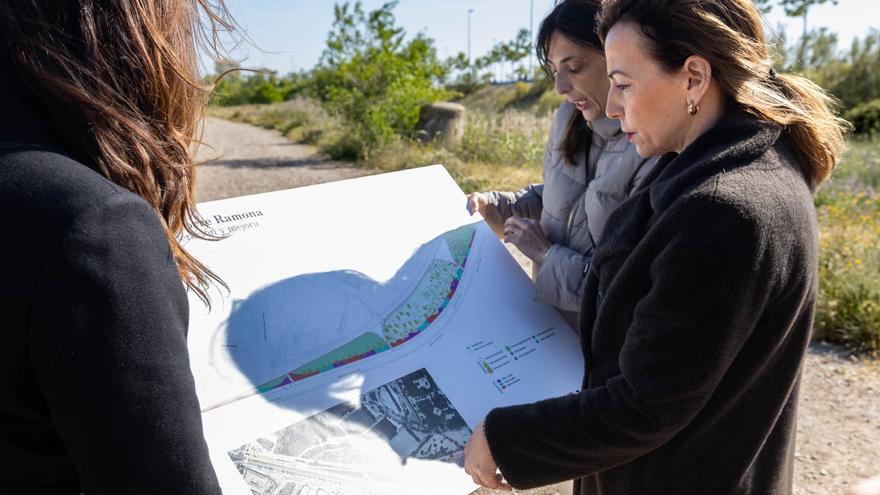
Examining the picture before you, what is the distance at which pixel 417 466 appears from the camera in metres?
1.65

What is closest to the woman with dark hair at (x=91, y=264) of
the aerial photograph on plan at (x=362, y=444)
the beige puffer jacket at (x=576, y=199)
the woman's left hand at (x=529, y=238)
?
the aerial photograph on plan at (x=362, y=444)

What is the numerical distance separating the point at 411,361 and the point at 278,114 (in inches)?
979

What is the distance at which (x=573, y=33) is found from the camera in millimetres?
2100

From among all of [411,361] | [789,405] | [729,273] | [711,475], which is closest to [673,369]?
[729,273]

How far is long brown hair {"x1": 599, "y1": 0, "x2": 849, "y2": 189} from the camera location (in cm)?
123

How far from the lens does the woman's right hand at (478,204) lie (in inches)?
97.5

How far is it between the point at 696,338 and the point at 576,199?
1.14m

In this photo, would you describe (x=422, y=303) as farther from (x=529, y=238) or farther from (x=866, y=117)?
(x=866, y=117)

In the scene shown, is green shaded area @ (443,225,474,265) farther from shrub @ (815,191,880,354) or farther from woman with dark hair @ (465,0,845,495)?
shrub @ (815,191,880,354)

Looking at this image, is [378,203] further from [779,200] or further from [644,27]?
[779,200]

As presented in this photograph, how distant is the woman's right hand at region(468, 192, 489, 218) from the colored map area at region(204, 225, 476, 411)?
120 millimetres

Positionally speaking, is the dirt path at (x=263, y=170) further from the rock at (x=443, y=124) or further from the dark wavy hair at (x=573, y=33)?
the dark wavy hair at (x=573, y=33)

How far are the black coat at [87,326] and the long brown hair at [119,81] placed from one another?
0.13ft

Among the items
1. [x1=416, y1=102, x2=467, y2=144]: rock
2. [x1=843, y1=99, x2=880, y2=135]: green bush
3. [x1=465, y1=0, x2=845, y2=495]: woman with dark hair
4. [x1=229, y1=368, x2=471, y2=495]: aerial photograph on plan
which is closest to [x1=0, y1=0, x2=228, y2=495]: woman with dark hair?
[x1=229, y1=368, x2=471, y2=495]: aerial photograph on plan
